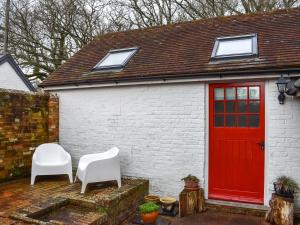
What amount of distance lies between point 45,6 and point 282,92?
1340 centimetres

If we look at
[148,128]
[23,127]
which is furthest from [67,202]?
[23,127]

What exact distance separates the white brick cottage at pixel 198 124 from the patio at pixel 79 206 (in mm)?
561

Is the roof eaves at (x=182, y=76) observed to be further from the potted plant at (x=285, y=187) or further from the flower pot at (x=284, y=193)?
the flower pot at (x=284, y=193)

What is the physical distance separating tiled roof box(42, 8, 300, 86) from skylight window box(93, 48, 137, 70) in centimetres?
21

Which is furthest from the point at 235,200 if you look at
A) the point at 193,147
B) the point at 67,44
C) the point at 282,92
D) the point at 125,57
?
the point at 67,44

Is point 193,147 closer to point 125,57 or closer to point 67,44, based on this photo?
point 125,57

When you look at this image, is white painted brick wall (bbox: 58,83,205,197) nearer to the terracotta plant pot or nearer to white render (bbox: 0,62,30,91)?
the terracotta plant pot

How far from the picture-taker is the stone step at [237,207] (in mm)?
5352

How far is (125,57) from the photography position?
7527 mm

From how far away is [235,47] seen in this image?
624 centimetres

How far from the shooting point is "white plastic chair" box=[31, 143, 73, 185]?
6.23m

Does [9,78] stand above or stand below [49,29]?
below

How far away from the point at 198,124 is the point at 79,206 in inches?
114

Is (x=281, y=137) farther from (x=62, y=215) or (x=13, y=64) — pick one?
(x=13, y=64)
